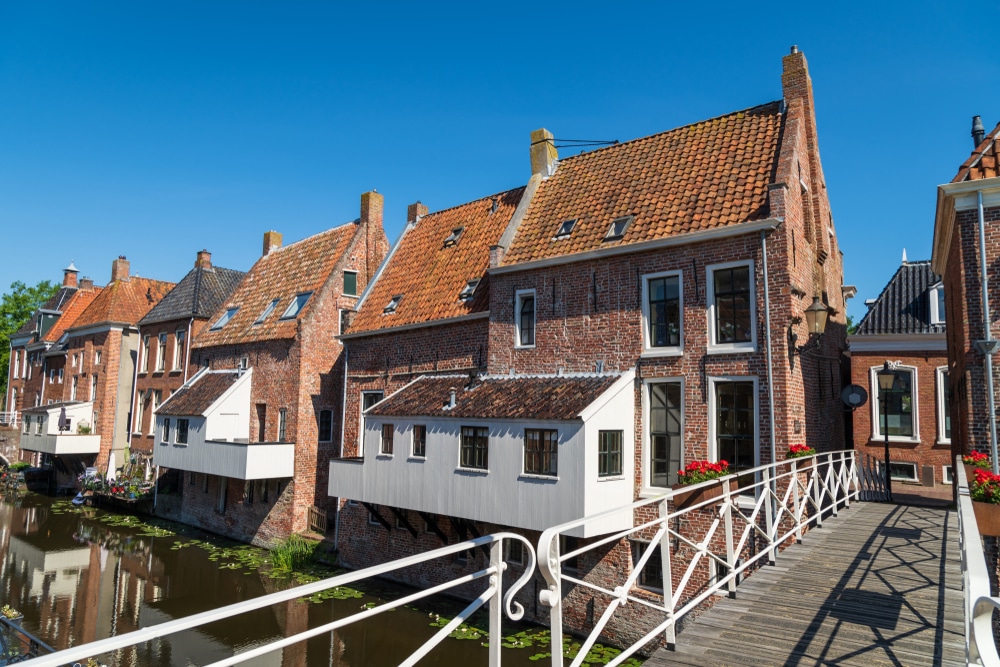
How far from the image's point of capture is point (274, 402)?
24.1 meters

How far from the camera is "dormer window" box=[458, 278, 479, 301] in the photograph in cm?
1881

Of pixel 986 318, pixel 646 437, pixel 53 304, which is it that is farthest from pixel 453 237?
pixel 53 304

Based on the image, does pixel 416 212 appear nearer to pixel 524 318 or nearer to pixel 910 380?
pixel 524 318

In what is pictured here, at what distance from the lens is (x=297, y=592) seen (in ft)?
10.2

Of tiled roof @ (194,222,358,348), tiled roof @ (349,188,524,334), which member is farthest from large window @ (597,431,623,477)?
tiled roof @ (194,222,358,348)

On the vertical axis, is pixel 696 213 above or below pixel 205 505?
above

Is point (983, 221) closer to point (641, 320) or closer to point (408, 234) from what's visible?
point (641, 320)

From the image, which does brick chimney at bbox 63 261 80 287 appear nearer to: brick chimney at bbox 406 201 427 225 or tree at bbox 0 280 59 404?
tree at bbox 0 280 59 404

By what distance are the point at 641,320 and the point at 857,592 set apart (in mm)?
8064

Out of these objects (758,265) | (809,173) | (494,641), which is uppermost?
(809,173)

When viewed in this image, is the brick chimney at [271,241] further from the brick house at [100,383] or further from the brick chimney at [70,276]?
the brick chimney at [70,276]

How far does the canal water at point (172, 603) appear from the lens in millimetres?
14695

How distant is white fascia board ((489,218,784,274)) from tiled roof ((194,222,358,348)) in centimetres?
1065

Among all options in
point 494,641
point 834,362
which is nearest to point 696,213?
point 834,362
